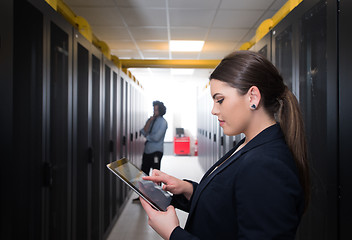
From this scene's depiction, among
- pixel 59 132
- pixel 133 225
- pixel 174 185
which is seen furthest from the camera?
pixel 133 225

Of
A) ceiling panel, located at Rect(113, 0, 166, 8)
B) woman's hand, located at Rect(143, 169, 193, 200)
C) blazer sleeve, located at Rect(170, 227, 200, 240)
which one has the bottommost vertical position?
blazer sleeve, located at Rect(170, 227, 200, 240)

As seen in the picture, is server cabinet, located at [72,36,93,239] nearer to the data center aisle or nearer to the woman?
the data center aisle

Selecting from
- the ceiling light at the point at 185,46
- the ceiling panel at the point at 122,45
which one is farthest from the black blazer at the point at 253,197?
the ceiling panel at the point at 122,45

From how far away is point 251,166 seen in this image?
763 millimetres

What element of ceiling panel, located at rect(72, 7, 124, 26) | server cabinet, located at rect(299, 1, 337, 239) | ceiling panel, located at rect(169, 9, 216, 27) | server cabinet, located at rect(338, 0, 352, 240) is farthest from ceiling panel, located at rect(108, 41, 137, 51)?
server cabinet, located at rect(338, 0, 352, 240)

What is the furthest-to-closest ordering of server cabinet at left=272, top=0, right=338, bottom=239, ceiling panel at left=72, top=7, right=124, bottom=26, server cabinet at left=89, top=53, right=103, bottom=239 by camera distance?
ceiling panel at left=72, top=7, right=124, bottom=26 < server cabinet at left=89, top=53, right=103, bottom=239 < server cabinet at left=272, top=0, right=338, bottom=239

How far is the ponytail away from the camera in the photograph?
865 millimetres

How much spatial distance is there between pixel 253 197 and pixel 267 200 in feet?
0.12

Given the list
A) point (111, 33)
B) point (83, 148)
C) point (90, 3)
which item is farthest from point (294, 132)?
point (111, 33)

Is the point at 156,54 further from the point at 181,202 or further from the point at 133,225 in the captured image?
the point at 181,202

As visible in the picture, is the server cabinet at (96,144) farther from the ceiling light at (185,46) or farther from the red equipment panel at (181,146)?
the red equipment panel at (181,146)

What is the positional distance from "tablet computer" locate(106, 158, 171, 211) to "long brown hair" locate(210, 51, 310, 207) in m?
0.49

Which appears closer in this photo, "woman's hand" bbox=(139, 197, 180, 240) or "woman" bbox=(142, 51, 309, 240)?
"woman" bbox=(142, 51, 309, 240)

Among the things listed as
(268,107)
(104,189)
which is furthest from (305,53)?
(104,189)
